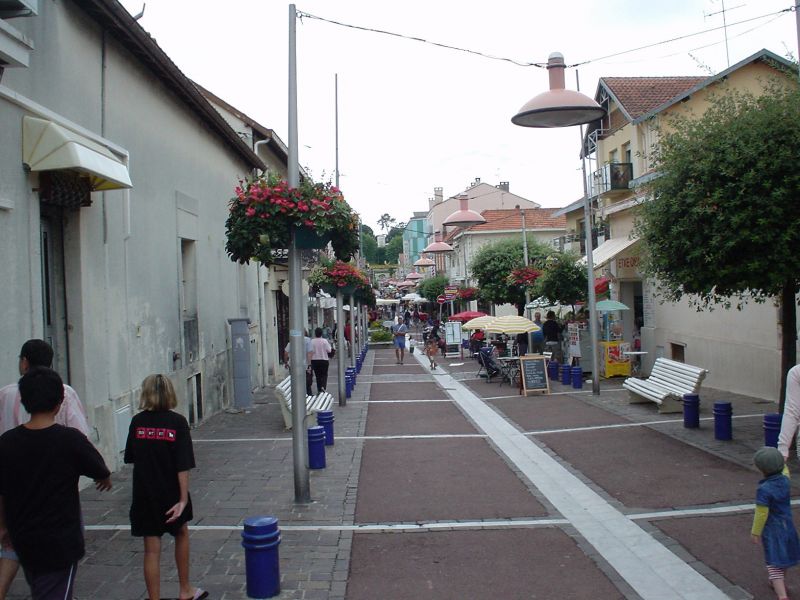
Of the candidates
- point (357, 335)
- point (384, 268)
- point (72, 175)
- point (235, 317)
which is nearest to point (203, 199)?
point (235, 317)

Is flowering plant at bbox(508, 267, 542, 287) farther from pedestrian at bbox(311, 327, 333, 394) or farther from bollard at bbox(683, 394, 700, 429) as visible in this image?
bollard at bbox(683, 394, 700, 429)

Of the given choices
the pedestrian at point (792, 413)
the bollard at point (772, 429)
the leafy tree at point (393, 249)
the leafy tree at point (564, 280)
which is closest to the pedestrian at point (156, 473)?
Result: the pedestrian at point (792, 413)

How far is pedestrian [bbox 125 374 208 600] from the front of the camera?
16.3 feet

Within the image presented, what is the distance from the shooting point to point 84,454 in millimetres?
4102

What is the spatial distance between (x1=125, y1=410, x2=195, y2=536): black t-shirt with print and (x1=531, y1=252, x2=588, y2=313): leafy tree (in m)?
17.9

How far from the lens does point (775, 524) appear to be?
16.5 ft

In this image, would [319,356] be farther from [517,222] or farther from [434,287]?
[434,287]

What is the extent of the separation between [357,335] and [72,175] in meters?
29.7

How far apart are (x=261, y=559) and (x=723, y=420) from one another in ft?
24.9

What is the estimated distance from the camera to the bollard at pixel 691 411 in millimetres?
11562

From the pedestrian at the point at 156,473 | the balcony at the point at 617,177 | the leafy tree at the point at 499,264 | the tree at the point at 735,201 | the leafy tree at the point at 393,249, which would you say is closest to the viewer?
the pedestrian at the point at 156,473

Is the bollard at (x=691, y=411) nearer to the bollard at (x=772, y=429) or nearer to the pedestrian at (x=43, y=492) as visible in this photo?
the bollard at (x=772, y=429)

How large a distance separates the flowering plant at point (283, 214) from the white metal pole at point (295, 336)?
0.18 m

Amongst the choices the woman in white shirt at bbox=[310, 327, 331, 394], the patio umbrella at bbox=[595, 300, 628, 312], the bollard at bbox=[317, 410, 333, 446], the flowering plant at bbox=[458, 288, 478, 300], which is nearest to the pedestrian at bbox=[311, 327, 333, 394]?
the woman in white shirt at bbox=[310, 327, 331, 394]
